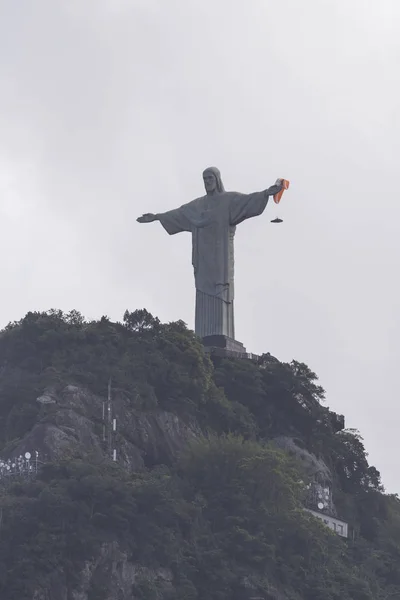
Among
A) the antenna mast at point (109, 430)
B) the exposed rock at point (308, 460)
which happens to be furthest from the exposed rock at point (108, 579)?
the exposed rock at point (308, 460)

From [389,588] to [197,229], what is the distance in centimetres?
1414

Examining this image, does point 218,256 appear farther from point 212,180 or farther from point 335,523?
point 335,523

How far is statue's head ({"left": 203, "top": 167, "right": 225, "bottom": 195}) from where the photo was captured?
66.5 meters

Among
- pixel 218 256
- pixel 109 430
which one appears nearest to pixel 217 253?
pixel 218 256

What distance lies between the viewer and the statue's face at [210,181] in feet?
218

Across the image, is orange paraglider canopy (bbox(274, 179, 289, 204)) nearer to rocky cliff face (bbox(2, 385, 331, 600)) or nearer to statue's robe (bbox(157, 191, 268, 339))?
statue's robe (bbox(157, 191, 268, 339))

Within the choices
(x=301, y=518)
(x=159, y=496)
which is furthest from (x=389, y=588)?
(x=159, y=496)

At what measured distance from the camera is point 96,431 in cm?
5878

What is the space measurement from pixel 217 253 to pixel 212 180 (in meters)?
2.55

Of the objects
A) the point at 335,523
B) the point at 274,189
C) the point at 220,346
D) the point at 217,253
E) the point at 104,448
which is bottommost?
the point at 335,523

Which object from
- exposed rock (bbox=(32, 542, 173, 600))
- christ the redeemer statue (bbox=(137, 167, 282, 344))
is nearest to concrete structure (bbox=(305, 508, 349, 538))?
christ the redeemer statue (bbox=(137, 167, 282, 344))

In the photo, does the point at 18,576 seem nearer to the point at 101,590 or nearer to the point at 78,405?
the point at 101,590

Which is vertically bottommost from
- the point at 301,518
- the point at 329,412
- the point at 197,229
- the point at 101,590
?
the point at 101,590

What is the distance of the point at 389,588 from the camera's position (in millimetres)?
60438
